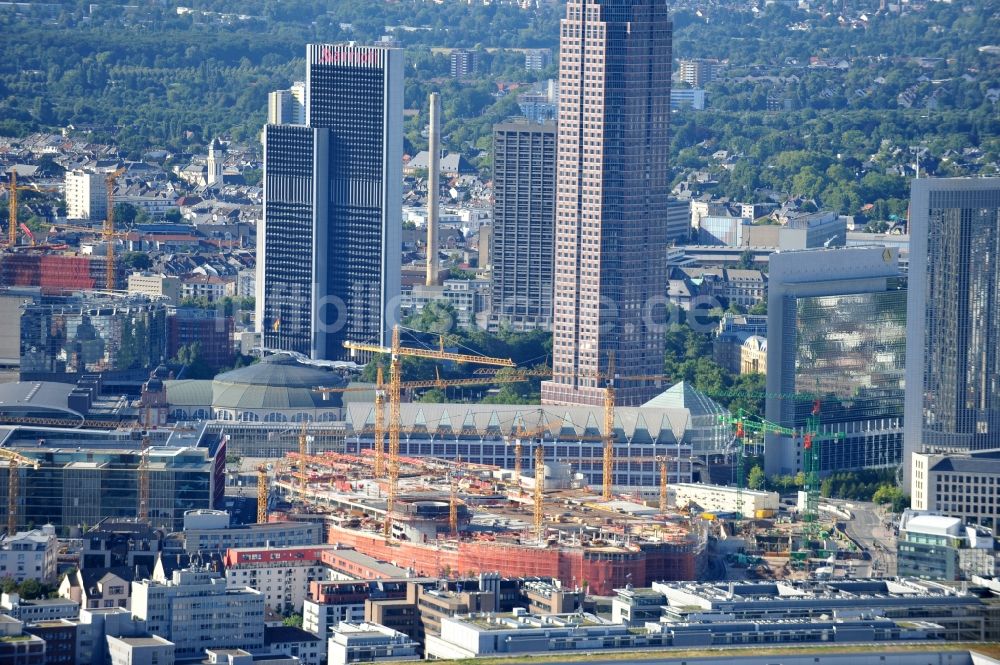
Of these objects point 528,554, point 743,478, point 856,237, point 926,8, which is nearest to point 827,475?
point 743,478

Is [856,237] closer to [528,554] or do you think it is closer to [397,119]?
[397,119]

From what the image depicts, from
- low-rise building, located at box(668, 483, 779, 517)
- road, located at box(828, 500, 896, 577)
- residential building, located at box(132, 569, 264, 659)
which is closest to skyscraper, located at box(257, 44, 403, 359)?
low-rise building, located at box(668, 483, 779, 517)

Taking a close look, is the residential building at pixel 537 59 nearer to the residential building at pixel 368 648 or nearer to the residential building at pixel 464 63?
the residential building at pixel 464 63

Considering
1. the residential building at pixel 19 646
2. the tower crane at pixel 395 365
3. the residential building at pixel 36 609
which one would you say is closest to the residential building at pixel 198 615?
the residential building at pixel 36 609

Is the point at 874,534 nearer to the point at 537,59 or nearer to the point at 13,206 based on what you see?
the point at 13,206

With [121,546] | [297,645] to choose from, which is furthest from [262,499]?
[297,645]

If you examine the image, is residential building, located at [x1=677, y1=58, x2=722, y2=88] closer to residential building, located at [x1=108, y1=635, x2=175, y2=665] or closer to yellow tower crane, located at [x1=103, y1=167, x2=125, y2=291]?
yellow tower crane, located at [x1=103, y1=167, x2=125, y2=291]
